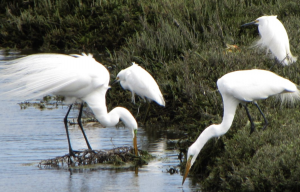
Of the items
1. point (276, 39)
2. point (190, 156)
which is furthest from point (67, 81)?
point (276, 39)

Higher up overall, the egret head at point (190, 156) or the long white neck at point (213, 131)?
the long white neck at point (213, 131)

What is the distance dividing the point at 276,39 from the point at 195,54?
1.52 meters

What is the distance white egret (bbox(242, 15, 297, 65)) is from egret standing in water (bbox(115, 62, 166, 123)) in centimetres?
233

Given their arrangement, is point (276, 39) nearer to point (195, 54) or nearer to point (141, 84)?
point (195, 54)

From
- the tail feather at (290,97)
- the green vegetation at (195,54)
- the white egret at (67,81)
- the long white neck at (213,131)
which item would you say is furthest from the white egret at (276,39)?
the white egret at (67,81)

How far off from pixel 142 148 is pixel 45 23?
910 cm

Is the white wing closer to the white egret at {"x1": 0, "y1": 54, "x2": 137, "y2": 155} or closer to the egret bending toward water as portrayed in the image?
the white egret at {"x1": 0, "y1": 54, "x2": 137, "y2": 155}

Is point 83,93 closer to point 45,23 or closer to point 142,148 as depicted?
point 142,148

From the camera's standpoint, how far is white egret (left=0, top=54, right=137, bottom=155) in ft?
23.9

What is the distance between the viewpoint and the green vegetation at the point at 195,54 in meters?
5.84

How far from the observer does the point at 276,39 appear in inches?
383

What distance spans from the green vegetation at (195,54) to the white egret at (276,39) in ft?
0.86

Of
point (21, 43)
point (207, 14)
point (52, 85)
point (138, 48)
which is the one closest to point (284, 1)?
point (207, 14)

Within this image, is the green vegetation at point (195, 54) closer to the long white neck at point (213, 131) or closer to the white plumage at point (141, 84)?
the long white neck at point (213, 131)
